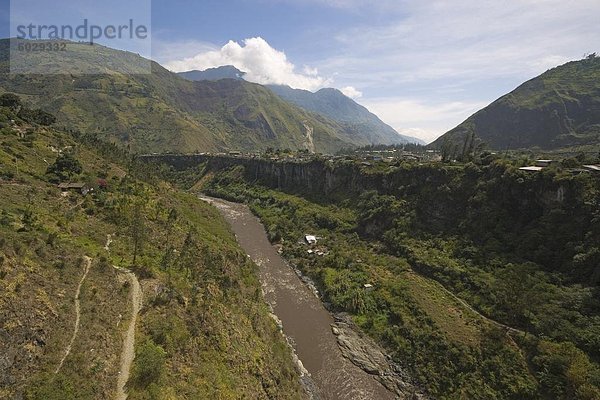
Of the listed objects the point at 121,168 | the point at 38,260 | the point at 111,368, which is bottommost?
the point at 111,368

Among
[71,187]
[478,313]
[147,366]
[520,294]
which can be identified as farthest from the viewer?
[71,187]

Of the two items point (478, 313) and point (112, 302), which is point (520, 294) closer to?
point (478, 313)

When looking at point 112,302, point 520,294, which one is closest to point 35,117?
point 112,302

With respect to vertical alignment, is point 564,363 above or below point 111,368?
below

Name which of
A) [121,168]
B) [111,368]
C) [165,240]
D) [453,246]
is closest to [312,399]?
[111,368]

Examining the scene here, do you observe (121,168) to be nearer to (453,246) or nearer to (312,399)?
(312,399)

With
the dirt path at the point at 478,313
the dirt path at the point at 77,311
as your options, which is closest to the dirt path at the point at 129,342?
the dirt path at the point at 77,311

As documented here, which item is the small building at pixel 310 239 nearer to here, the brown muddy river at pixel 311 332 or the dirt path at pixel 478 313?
the brown muddy river at pixel 311 332
